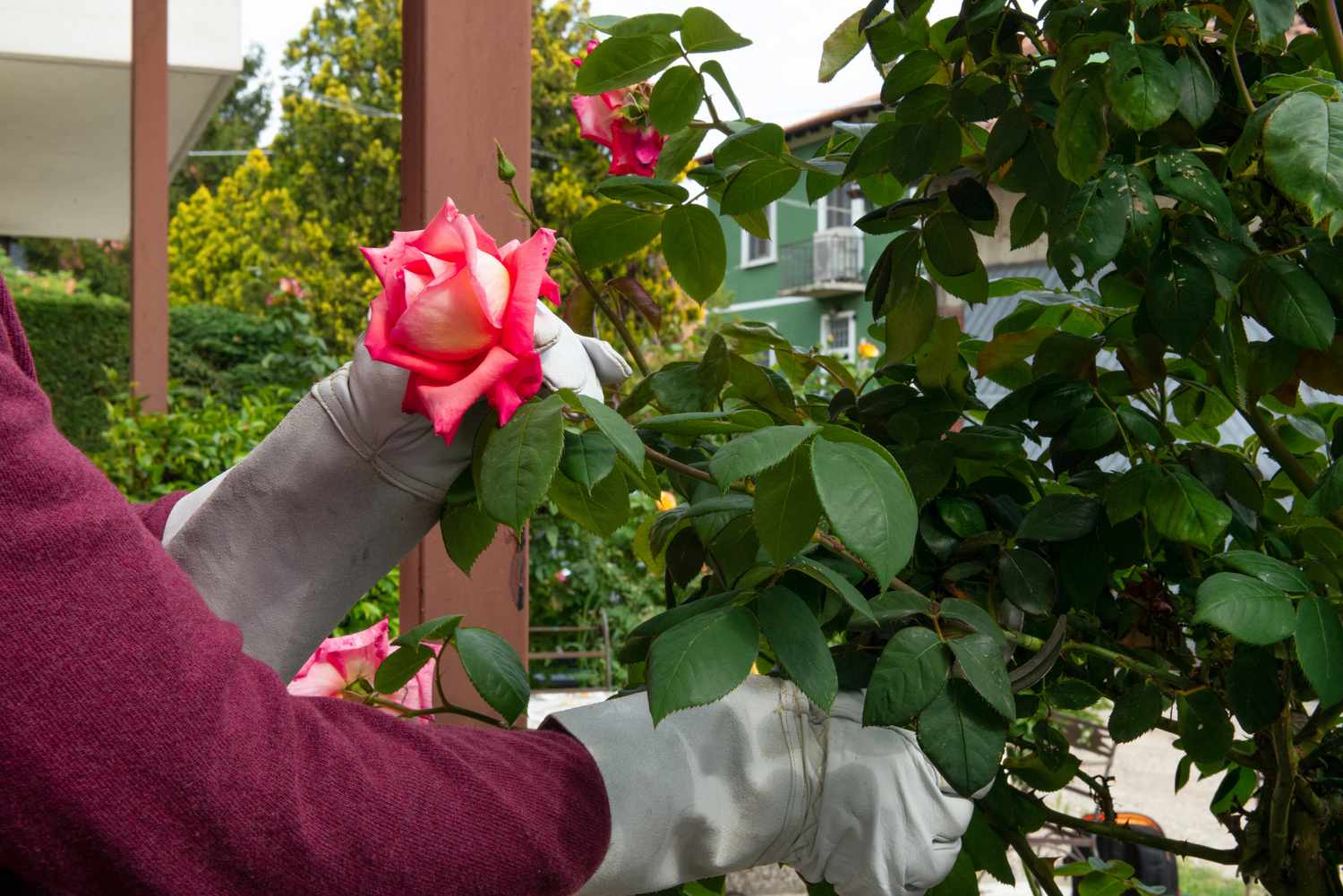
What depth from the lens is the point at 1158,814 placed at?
600 centimetres

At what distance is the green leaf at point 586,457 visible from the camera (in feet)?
2.43

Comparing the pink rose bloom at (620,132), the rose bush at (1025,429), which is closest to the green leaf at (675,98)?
the rose bush at (1025,429)

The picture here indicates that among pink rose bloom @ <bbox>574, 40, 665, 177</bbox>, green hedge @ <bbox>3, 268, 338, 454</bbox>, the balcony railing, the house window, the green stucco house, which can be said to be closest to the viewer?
pink rose bloom @ <bbox>574, 40, 665, 177</bbox>

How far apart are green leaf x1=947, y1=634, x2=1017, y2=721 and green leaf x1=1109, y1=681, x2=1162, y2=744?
0.93ft

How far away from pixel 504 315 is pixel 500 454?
0.10 metres

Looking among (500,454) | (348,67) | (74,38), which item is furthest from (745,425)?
(348,67)

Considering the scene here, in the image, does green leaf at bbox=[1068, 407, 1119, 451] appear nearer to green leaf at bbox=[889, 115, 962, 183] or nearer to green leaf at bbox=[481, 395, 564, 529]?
green leaf at bbox=[889, 115, 962, 183]

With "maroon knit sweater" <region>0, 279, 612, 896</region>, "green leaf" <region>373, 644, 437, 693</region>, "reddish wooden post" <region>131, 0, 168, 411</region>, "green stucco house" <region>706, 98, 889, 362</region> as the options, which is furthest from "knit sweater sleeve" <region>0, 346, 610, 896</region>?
"green stucco house" <region>706, 98, 889, 362</region>

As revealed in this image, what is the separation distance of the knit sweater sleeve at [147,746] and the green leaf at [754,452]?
300 millimetres

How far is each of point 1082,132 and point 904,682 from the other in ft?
1.32

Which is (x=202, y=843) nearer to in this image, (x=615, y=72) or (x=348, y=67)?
(x=615, y=72)

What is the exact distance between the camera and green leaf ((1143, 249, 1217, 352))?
33.8 inches

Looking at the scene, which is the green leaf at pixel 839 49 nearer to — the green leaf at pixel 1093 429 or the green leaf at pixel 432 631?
the green leaf at pixel 1093 429

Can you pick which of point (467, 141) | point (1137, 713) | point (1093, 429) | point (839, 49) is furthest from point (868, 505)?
point (467, 141)
